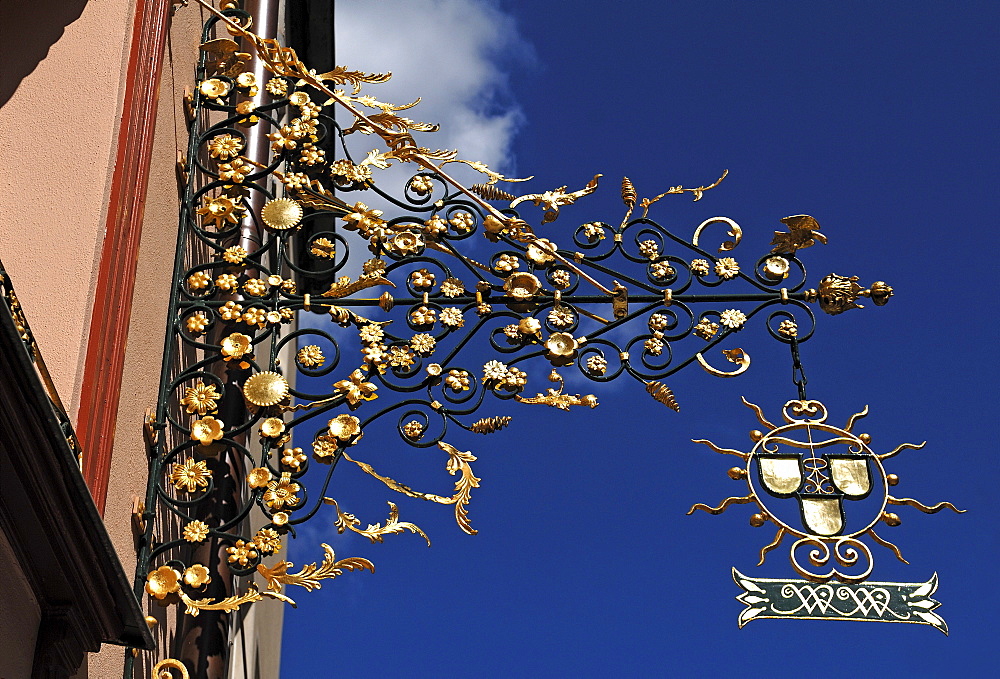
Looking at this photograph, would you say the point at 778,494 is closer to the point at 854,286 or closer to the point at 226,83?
the point at 854,286

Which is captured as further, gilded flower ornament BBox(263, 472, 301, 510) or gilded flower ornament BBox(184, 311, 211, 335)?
gilded flower ornament BBox(184, 311, 211, 335)

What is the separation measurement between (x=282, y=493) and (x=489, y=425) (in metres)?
0.85

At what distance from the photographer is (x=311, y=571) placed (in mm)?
5035

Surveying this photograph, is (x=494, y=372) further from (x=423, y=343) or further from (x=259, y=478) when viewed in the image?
(x=259, y=478)

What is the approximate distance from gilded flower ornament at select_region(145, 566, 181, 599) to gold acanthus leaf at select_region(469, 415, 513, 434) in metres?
1.27

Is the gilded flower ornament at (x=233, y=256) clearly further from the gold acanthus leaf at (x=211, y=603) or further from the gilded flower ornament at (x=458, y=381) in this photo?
the gold acanthus leaf at (x=211, y=603)

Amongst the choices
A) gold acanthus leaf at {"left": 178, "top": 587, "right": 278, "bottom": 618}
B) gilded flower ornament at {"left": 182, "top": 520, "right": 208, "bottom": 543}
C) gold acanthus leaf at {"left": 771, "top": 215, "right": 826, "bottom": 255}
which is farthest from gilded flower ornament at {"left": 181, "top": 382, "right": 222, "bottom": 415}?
gold acanthus leaf at {"left": 771, "top": 215, "right": 826, "bottom": 255}

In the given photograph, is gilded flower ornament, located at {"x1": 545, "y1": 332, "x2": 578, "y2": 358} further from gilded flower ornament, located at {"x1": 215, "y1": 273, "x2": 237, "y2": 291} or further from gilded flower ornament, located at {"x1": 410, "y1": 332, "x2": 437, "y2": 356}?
gilded flower ornament, located at {"x1": 215, "y1": 273, "x2": 237, "y2": 291}

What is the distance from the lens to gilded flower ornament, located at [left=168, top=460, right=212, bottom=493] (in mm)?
5004

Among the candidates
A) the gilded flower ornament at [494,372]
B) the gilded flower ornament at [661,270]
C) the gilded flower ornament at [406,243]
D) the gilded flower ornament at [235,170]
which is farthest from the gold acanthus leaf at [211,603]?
the gilded flower ornament at [661,270]

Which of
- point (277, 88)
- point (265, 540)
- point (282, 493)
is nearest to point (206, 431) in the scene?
point (282, 493)

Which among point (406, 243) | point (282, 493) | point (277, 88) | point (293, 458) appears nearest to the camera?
point (282, 493)

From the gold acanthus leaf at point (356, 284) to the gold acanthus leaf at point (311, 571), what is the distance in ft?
3.56

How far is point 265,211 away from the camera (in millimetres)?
5707
